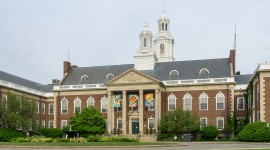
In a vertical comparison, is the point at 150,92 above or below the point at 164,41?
below

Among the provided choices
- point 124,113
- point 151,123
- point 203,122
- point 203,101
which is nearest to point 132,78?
point 124,113

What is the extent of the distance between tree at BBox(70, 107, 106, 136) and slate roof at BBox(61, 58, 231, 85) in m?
8.33

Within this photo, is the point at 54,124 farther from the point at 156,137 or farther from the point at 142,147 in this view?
the point at 142,147

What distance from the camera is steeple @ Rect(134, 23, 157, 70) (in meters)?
71.4

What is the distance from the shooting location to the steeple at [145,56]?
71.4 meters

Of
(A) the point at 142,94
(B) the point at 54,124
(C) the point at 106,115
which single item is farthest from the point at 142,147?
(B) the point at 54,124

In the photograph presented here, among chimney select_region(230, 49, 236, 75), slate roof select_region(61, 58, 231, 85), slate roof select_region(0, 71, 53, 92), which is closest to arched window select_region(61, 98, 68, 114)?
slate roof select_region(61, 58, 231, 85)

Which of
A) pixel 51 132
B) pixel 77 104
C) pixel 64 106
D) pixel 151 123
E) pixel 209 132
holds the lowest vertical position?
pixel 51 132

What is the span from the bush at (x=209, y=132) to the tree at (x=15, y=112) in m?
25.5

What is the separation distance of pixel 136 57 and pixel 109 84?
30.1ft

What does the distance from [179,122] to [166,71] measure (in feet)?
43.0

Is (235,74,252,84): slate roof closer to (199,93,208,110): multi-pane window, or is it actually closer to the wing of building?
the wing of building

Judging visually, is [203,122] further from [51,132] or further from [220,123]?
[51,132]

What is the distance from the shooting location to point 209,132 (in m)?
59.5
